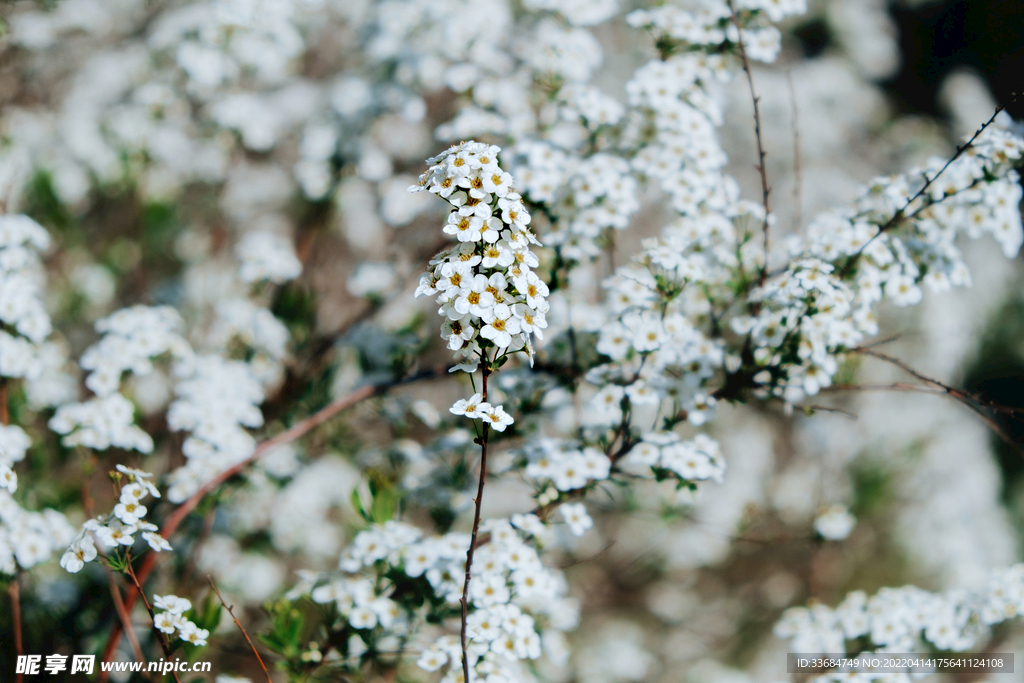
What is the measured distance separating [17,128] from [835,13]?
5.38 m

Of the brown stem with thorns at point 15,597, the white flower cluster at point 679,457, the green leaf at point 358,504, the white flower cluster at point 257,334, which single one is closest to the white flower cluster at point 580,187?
the white flower cluster at point 679,457

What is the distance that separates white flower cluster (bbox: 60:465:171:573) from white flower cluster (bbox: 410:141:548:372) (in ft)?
2.52

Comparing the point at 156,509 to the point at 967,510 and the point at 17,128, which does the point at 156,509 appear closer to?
the point at 17,128

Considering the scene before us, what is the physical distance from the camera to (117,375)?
2170 mm

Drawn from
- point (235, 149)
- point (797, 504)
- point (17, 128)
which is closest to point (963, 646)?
point (797, 504)

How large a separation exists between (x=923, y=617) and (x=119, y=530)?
2.25 metres

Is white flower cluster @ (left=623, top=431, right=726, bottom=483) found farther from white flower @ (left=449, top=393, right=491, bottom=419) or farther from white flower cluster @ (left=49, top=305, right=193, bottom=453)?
white flower cluster @ (left=49, top=305, right=193, bottom=453)

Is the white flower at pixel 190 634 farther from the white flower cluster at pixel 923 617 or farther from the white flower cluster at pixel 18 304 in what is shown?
the white flower cluster at pixel 923 617

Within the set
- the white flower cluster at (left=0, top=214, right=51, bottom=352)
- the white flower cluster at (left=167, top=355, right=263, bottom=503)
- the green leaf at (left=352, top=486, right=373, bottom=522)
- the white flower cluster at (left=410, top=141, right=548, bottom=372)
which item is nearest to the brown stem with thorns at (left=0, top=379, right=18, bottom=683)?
the white flower cluster at (left=0, top=214, right=51, bottom=352)

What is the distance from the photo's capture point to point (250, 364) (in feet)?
8.65

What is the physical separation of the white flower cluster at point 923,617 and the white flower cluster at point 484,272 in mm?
1478

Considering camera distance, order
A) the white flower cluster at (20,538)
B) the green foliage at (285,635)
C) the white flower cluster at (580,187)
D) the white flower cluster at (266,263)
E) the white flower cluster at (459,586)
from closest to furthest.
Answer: the white flower cluster at (459,586), the white flower cluster at (20,538), the green foliage at (285,635), the white flower cluster at (580,187), the white flower cluster at (266,263)

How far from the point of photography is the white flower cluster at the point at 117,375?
202 cm

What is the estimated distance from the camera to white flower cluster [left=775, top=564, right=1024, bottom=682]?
193 cm
